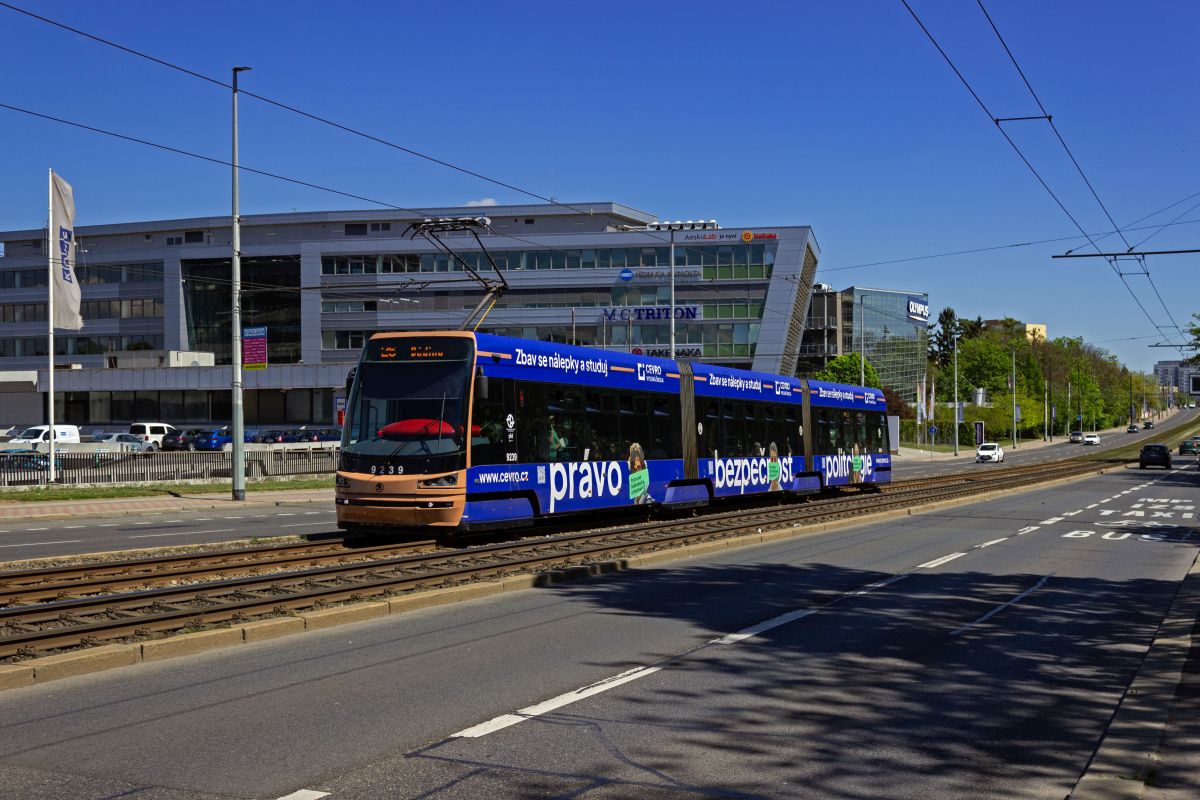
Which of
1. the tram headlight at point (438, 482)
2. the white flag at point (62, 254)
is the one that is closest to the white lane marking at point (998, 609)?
the tram headlight at point (438, 482)

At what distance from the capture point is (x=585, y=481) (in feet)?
70.3

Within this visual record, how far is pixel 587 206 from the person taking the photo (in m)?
93.4

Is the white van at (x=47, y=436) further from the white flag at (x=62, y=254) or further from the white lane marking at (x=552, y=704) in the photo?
the white lane marking at (x=552, y=704)

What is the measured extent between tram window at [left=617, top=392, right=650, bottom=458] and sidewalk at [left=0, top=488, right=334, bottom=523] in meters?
13.3

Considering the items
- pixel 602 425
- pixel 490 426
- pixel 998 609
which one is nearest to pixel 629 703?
pixel 998 609

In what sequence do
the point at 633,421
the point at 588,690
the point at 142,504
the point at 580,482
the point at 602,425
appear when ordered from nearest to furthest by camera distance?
the point at 588,690 → the point at 580,482 → the point at 602,425 → the point at 633,421 → the point at 142,504

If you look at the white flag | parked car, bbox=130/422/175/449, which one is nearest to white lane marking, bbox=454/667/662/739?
the white flag

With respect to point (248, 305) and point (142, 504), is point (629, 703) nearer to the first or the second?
point (142, 504)

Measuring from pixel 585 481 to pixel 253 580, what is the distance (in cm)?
865

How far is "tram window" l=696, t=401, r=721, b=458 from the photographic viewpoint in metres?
26.0

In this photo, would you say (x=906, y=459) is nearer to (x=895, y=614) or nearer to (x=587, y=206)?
(x=587, y=206)

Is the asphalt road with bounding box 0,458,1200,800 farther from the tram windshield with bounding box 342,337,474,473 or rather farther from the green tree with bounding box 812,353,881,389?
the green tree with bounding box 812,353,881,389

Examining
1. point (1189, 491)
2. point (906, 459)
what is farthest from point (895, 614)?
point (906, 459)

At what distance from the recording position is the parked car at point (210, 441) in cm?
6631
